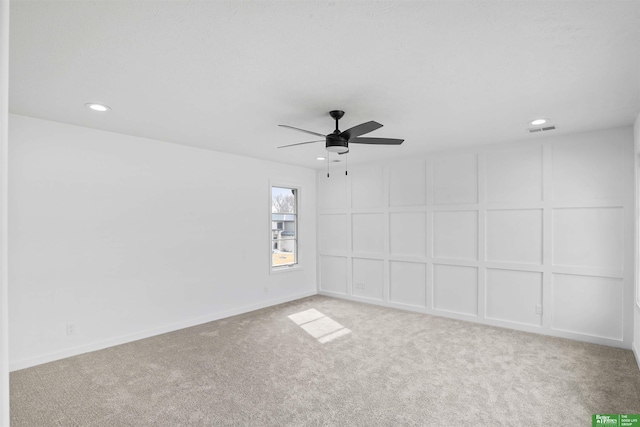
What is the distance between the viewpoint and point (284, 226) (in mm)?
6168

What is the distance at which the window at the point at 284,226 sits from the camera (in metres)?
5.94

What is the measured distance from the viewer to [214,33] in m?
1.85

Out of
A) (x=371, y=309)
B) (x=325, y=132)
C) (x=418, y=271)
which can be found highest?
(x=325, y=132)

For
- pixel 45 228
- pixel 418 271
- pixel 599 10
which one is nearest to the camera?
pixel 599 10

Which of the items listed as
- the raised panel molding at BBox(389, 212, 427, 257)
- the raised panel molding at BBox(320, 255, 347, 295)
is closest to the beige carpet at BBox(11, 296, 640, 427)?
the raised panel molding at BBox(389, 212, 427, 257)

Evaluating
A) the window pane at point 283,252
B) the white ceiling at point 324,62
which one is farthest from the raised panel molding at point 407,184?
the window pane at point 283,252

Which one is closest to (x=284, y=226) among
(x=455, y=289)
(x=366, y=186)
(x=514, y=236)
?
(x=366, y=186)

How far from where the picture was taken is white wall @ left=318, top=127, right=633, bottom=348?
149 inches

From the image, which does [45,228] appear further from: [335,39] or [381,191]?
[381,191]

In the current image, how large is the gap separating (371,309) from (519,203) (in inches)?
106

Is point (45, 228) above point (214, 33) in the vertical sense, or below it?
below

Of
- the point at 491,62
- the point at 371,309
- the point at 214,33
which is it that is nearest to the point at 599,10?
the point at 491,62

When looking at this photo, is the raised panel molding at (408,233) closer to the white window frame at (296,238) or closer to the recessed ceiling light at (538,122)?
the white window frame at (296,238)

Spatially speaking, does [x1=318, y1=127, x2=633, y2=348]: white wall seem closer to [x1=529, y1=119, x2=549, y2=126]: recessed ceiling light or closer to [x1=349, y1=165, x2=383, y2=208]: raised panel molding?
[x1=349, y1=165, x2=383, y2=208]: raised panel molding
